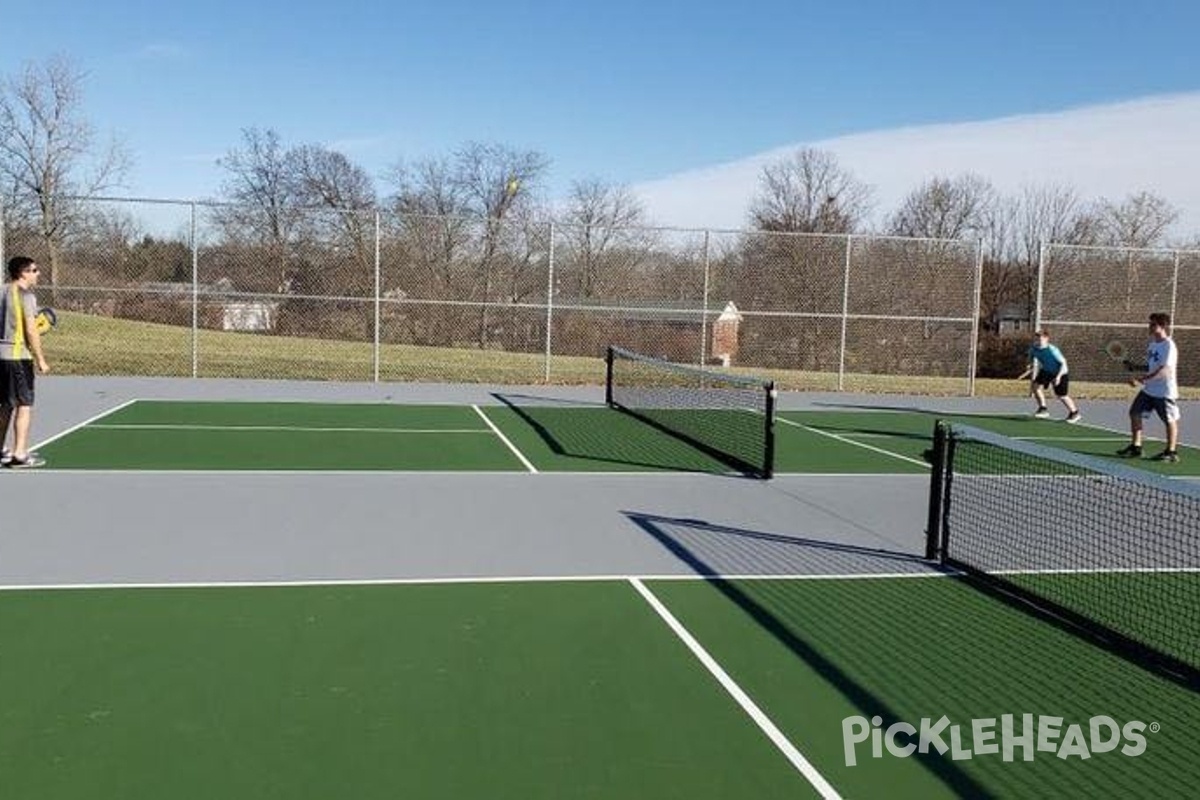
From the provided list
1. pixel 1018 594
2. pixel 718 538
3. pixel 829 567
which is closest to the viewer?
pixel 1018 594

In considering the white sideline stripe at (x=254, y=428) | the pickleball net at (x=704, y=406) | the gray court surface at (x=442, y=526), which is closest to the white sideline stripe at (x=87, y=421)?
the white sideline stripe at (x=254, y=428)

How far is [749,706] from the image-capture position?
14.6 ft

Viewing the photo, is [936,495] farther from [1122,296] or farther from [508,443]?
[1122,296]

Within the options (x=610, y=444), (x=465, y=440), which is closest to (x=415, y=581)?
(x=465, y=440)

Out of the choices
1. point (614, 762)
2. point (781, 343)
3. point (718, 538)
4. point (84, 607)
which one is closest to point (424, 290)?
point (781, 343)

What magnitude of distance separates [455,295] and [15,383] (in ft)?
42.2

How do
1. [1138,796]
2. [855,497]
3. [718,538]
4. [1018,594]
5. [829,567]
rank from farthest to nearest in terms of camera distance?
[855,497], [718,538], [829,567], [1018,594], [1138,796]

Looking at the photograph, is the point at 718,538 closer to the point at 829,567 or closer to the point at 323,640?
the point at 829,567

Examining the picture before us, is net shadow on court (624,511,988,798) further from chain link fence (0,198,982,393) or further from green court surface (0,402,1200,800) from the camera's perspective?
chain link fence (0,198,982,393)

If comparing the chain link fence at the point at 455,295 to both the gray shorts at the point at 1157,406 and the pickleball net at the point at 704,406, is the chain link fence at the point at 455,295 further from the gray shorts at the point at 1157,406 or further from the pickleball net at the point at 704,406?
the gray shorts at the point at 1157,406

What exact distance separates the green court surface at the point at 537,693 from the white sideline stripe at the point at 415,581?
86mm

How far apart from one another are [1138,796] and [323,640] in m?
3.60

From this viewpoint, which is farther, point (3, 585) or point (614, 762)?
point (3, 585)

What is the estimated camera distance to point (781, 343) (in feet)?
78.7
